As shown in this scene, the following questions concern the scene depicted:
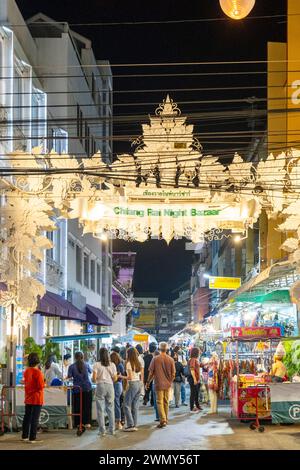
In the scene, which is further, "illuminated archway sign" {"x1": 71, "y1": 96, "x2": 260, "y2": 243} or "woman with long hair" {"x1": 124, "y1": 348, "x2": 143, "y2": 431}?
"illuminated archway sign" {"x1": 71, "y1": 96, "x2": 260, "y2": 243}

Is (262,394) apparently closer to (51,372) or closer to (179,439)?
(179,439)

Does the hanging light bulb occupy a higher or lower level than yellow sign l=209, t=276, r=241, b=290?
higher

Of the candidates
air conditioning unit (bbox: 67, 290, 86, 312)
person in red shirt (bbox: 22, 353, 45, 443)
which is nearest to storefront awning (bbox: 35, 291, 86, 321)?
air conditioning unit (bbox: 67, 290, 86, 312)

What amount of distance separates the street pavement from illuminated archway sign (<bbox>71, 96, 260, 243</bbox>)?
15.2 feet

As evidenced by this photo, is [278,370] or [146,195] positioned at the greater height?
[146,195]

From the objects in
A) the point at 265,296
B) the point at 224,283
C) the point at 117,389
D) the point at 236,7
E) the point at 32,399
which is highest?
the point at 236,7

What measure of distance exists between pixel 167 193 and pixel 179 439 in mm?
5939

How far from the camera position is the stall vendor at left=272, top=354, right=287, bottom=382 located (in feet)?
61.5

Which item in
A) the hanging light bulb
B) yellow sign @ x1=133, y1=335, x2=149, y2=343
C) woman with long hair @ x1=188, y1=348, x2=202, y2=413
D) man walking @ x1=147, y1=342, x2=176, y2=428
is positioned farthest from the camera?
yellow sign @ x1=133, y1=335, x2=149, y2=343

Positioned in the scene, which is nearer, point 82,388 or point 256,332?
point 82,388

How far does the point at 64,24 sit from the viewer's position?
3397cm

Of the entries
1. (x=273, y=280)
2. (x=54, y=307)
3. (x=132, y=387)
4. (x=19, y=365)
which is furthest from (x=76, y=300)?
(x=132, y=387)

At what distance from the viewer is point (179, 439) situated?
1573cm

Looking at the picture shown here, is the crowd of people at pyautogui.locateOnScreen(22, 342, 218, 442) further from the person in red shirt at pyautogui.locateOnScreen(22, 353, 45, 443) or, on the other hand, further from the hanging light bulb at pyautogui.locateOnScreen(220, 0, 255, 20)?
the hanging light bulb at pyautogui.locateOnScreen(220, 0, 255, 20)
